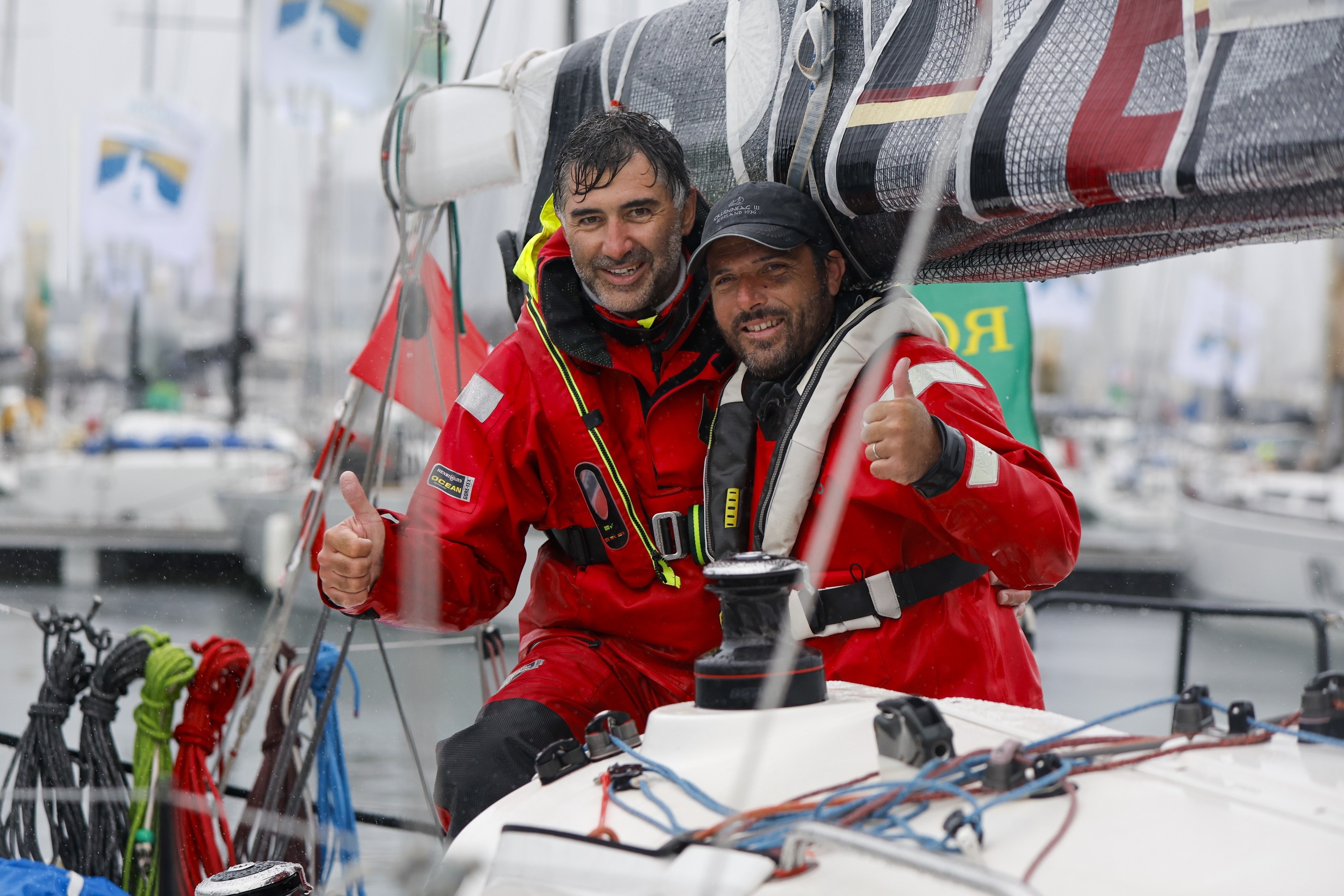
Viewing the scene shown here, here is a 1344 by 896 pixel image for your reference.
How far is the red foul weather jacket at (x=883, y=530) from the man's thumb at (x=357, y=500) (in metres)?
0.58

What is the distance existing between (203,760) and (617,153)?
1.58 m

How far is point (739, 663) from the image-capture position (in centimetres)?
142

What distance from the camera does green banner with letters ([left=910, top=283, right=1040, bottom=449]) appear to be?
12.5ft

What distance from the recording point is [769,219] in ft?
6.26

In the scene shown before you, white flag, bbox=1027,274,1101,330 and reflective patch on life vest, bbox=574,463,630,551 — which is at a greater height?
white flag, bbox=1027,274,1101,330

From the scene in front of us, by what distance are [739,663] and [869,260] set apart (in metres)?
0.91

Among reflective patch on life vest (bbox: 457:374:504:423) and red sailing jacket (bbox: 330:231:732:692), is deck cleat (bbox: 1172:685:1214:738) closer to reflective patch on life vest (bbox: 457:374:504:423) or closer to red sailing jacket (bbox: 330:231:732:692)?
red sailing jacket (bbox: 330:231:732:692)

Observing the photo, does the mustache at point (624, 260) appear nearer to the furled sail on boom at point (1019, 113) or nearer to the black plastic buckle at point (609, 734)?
the furled sail on boom at point (1019, 113)

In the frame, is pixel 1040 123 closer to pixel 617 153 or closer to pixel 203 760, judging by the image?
pixel 617 153

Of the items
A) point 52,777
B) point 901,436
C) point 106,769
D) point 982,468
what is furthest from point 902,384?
point 52,777

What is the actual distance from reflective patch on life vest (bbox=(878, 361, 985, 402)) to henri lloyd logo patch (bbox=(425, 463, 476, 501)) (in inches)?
30.2

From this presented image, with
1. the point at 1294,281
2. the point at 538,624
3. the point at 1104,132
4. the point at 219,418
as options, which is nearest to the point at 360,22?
the point at 538,624

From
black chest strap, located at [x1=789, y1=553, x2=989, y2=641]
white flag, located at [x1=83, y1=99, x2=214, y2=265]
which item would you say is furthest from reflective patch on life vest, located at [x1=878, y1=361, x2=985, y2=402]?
white flag, located at [x1=83, y1=99, x2=214, y2=265]

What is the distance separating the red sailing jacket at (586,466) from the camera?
6.97 feet
